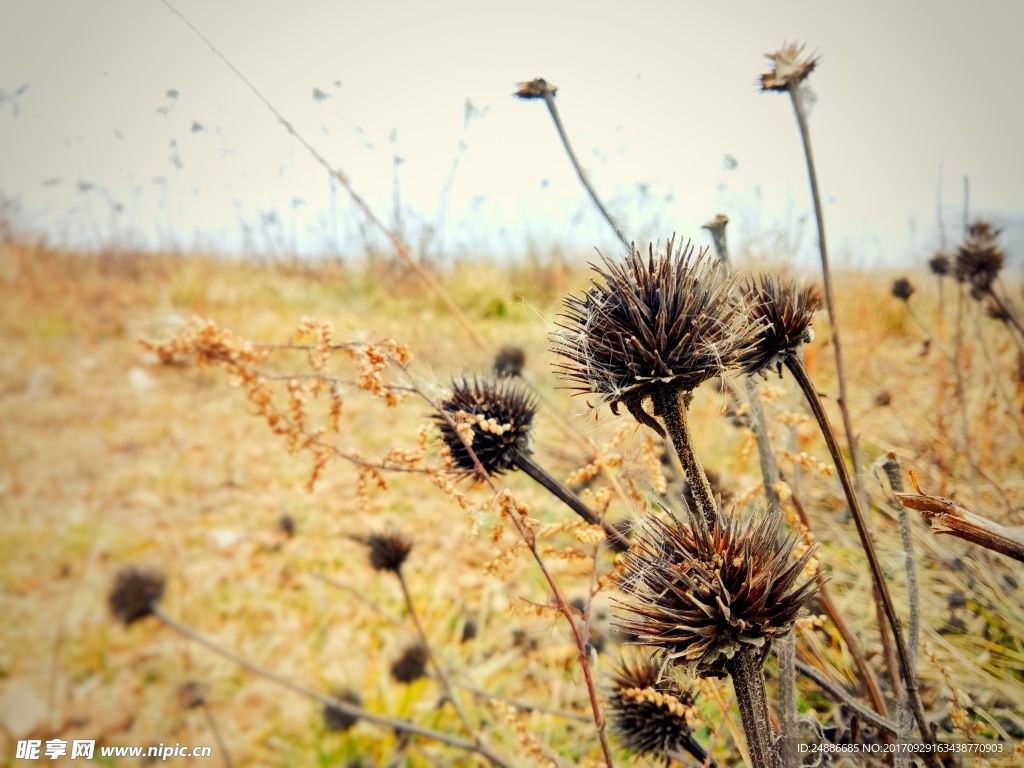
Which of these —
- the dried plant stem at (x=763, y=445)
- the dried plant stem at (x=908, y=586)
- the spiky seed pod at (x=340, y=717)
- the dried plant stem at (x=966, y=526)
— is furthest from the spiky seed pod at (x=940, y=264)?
the spiky seed pod at (x=340, y=717)

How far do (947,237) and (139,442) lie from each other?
563 cm

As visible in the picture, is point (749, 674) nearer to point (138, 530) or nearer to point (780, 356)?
point (780, 356)

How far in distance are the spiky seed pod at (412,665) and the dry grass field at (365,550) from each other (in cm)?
10

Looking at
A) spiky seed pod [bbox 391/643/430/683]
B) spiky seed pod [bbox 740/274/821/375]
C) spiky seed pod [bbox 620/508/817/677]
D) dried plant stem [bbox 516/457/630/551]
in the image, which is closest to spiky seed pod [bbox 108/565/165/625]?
spiky seed pod [bbox 391/643/430/683]

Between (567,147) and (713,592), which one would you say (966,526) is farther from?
(567,147)

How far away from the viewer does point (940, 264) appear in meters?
2.36

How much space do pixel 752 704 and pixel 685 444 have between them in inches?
12.1

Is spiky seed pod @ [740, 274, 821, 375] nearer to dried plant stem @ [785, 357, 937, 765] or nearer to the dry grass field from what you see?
dried plant stem @ [785, 357, 937, 765]

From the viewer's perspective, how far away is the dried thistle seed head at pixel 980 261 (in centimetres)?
195

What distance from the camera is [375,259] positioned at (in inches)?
268

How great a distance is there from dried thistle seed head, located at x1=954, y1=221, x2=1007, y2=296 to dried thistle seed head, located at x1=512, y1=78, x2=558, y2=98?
75.2 inches

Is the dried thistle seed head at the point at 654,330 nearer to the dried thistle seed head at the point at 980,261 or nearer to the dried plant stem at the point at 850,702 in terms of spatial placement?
the dried plant stem at the point at 850,702

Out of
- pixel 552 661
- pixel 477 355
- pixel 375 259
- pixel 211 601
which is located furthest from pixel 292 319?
pixel 552 661

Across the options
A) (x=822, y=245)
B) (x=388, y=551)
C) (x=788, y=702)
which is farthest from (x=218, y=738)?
(x=822, y=245)
